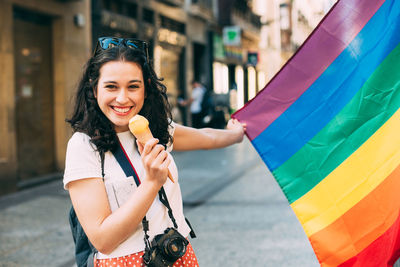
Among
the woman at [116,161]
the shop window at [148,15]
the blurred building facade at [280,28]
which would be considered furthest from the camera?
the blurred building facade at [280,28]

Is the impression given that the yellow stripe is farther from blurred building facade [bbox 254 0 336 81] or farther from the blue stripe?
blurred building facade [bbox 254 0 336 81]

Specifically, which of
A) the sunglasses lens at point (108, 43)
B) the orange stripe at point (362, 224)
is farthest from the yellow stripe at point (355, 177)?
the sunglasses lens at point (108, 43)

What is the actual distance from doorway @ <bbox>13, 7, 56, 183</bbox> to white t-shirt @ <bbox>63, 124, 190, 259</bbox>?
788 cm

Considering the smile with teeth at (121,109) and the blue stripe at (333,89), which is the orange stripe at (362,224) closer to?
the blue stripe at (333,89)

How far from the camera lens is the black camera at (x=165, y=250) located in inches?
73.4

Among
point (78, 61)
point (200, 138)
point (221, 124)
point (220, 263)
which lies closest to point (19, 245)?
point (220, 263)

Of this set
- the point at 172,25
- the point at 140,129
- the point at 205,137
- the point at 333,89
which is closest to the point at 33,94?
the point at 205,137

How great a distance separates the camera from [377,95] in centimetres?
244

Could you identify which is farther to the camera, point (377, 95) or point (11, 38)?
point (11, 38)

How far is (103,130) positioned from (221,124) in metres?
16.9

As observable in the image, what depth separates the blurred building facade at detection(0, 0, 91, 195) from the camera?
8609mm

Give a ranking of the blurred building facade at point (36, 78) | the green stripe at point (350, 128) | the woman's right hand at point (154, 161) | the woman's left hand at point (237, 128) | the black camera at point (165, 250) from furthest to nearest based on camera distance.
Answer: the blurred building facade at point (36, 78)
the woman's left hand at point (237, 128)
the green stripe at point (350, 128)
the black camera at point (165, 250)
the woman's right hand at point (154, 161)

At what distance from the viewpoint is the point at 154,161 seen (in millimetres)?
1673

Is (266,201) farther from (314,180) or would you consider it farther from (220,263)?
(314,180)
